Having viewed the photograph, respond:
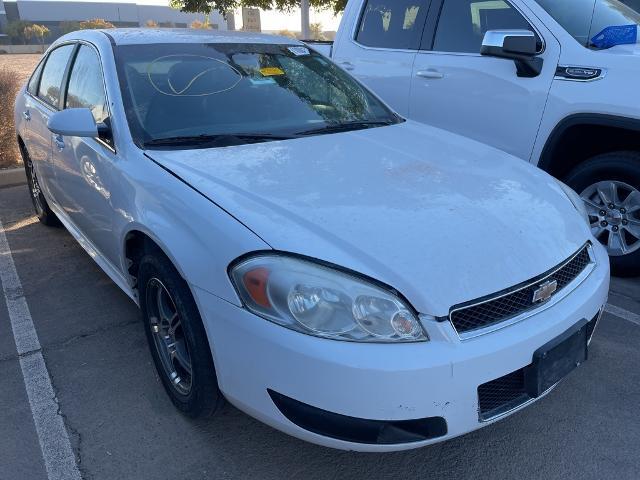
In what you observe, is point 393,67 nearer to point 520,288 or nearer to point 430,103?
point 430,103

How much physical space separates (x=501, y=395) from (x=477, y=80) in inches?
111

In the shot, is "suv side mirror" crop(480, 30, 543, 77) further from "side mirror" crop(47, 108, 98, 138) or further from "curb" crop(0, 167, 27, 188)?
"curb" crop(0, 167, 27, 188)

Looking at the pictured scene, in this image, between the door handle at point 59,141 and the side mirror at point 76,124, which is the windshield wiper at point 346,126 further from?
the door handle at point 59,141

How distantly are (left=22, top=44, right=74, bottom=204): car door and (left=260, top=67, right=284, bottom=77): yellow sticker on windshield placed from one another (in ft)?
4.68

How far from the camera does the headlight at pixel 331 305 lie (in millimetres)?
1844

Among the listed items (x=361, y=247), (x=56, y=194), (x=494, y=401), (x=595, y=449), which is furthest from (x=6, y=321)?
Result: (x=595, y=449)

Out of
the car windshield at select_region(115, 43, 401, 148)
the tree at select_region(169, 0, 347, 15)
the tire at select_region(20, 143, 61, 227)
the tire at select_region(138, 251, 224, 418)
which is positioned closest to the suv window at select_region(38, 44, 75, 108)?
the tire at select_region(20, 143, 61, 227)

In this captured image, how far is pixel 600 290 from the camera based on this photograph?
91.4 inches

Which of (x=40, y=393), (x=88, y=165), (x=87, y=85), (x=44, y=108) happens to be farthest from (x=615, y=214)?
(x=44, y=108)

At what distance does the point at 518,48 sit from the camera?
3676mm

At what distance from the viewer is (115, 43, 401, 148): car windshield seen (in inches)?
112

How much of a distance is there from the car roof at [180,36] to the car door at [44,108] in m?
0.65

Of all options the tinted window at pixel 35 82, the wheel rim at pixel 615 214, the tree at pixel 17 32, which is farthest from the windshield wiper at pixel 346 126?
the tree at pixel 17 32

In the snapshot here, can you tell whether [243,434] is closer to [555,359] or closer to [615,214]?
[555,359]
